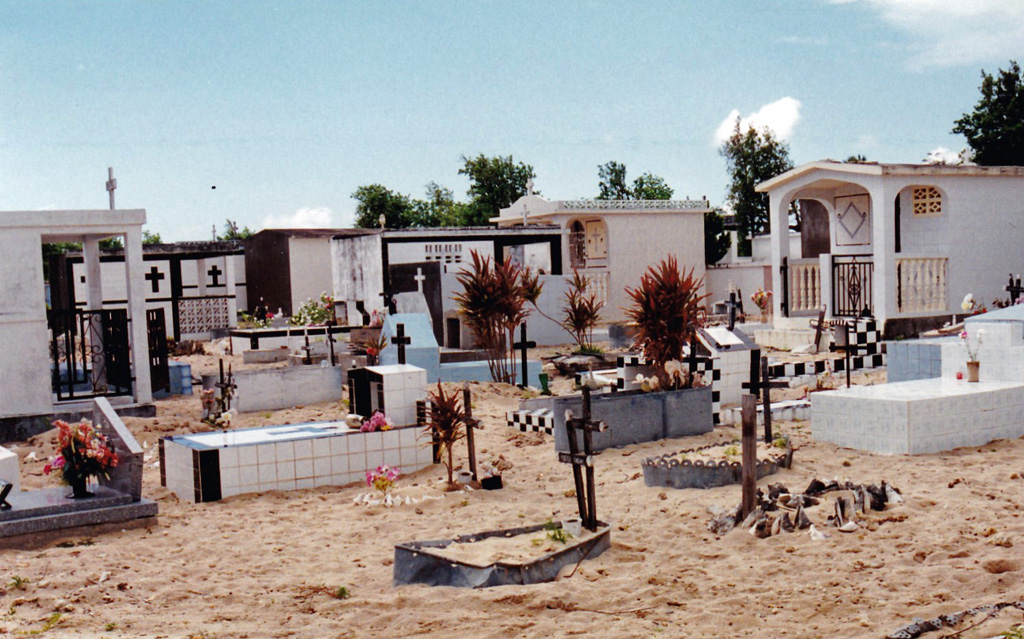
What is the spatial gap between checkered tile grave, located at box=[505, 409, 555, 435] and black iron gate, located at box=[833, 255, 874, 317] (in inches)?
363

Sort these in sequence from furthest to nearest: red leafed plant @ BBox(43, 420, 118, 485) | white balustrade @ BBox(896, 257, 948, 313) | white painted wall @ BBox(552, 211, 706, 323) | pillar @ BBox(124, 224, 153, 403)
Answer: white painted wall @ BBox(552, 211, 706, 323)
white balustrade @ BBox(896, 257, 948, 313)
pillar @ BBox(124, 224, 153, 403)
red leafed plant @ BBox(43, 420, 118, 485)

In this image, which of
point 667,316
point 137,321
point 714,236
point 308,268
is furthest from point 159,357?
point 714,236

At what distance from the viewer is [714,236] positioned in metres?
42.3

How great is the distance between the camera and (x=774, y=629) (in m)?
5.48

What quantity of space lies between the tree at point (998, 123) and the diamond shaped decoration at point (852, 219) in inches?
720

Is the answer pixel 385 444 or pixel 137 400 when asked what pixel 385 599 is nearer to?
pixel 385 444

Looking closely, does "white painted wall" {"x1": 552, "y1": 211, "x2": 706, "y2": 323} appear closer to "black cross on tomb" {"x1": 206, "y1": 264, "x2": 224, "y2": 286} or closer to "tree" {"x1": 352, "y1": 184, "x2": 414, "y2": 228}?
"black cross on tomb" {"x1": 206, "y1": 264, "x2": 224, "y2": 286}

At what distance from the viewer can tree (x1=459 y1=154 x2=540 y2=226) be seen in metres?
54.0

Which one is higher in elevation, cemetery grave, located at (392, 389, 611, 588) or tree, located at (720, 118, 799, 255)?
tree, located at (720, 118, 799, 255)

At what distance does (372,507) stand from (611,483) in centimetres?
202

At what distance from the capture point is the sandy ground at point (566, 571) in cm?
575

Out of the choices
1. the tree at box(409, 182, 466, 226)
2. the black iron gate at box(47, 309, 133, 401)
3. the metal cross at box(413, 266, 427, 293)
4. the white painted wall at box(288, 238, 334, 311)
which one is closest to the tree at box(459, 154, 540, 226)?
the tree at box(409, 182, 466, 226)

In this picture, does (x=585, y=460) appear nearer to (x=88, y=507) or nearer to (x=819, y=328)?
(x=88, y=507)

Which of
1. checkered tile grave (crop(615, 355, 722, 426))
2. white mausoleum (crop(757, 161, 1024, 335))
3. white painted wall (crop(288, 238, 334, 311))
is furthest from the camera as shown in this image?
white painted wall (crop(288, 238, 334, 311))
